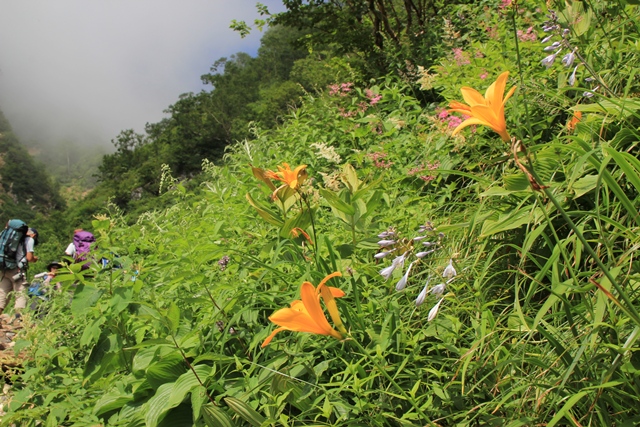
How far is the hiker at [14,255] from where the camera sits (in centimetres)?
632

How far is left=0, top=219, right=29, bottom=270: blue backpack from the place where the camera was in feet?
20.7

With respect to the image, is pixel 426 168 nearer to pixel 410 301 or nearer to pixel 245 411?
pixel 410 301

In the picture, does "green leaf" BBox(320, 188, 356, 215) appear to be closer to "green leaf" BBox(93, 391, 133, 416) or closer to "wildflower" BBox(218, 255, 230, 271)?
"wildflower" BBox(218, 255, 230, 271)

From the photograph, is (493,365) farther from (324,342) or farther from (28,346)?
(28,346)

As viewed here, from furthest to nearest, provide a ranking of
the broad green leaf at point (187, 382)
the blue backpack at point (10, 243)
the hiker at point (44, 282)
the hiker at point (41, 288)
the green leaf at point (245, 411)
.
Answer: the blue backpack at point (10, 243)
the hiker at point (41, 288)
the hiker at point (44, 282)
the broad green leaf at point (187, 382)
the green leaf at point (245, 411)

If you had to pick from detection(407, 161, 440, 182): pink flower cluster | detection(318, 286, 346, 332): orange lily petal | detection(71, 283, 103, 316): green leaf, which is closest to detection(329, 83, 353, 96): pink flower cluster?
detection(407, 161, 440, 182): pink flower cluster

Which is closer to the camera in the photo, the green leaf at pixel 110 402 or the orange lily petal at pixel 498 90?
the orange lily petal at pixel 498 90

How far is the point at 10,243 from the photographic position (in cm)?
638

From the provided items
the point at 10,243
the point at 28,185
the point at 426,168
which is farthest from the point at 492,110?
the point at 28,185

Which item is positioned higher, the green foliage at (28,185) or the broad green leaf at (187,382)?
the green foliage at (28,185)

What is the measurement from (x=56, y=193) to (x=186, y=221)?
310ft

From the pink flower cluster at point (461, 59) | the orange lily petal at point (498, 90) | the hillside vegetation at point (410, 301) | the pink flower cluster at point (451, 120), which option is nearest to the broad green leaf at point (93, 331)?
the hillside vegetation at point (410, 301)

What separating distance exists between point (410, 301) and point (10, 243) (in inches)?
263

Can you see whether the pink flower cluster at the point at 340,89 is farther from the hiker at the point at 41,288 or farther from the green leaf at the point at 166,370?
the green leaf at the point at 166,370
